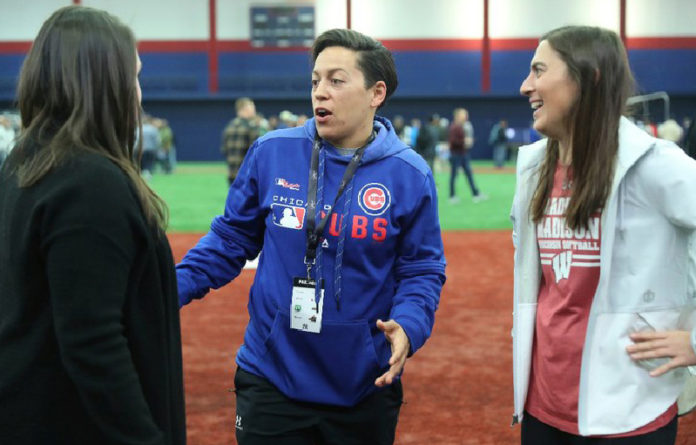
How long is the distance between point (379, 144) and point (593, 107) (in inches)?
25.3

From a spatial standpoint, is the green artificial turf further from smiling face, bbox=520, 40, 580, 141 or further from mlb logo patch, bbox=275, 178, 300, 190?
smiling face, bbox=520, 40, 580, 141

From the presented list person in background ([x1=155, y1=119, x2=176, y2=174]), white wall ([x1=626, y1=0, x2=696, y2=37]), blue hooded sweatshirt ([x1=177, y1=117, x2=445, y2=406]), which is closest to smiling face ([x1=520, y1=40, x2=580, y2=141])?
blue hooded sweatshirt ([x1=177, y1=117, x2=445, y2=406])

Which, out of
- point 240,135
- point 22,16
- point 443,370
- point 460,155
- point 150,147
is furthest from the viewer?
point 22,16

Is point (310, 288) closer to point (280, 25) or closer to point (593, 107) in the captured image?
point (593, 107)

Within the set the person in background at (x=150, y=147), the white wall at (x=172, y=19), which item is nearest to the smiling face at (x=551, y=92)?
the person in background at (x=150, y=147)

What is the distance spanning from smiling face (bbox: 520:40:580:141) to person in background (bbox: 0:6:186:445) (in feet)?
3.53

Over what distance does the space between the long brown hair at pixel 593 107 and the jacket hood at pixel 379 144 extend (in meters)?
0.57

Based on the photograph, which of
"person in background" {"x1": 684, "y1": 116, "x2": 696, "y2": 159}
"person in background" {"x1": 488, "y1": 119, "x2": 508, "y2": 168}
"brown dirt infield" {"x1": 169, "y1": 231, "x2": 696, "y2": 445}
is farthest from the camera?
"person in background" {"x1": 488, "y1": 119, "x2": 508, "y2": 168}

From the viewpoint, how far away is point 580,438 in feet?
7.35

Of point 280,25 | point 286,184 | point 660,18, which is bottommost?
point 286,184

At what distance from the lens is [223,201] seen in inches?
679

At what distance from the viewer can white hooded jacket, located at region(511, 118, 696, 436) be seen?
2166 mm

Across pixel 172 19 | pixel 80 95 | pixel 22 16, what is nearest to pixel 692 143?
pixel 80 95

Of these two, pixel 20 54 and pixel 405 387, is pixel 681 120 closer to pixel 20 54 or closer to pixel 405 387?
pixel 20 54
